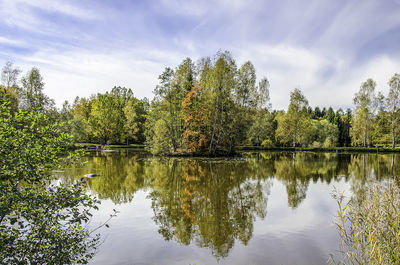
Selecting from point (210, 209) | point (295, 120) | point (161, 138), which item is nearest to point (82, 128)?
point (161, 138)

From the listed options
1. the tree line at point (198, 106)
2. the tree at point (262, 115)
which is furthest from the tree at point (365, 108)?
the tree at point (262, 115)

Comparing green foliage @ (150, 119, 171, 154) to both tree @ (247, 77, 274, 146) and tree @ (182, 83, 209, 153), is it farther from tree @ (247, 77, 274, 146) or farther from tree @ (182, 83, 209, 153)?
tree @ (247, 77, 274, 146)

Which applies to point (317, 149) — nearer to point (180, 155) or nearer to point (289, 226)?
point (180, 155)

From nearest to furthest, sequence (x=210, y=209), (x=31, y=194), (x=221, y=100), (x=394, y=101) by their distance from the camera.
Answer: (x=31, y=194) → (x=210, y=209) → (x=221, y=100) → (x=394, y=101)

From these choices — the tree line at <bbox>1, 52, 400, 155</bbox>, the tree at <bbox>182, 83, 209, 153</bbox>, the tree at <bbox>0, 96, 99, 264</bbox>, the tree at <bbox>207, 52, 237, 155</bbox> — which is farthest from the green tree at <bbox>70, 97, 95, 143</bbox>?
the tree at <bbox>0, 96, 99, 264</bbox>

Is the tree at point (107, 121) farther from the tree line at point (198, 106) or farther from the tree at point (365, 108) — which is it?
the tree at point (365, 108)

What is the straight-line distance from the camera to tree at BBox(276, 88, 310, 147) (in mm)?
54500

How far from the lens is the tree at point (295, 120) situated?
179 ft

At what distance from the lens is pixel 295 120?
5409 cm

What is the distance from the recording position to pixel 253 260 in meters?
6.09

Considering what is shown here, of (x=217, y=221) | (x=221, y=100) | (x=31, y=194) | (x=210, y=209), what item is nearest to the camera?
(x=31, y=194)

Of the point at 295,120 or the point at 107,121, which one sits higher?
the point at 295,120

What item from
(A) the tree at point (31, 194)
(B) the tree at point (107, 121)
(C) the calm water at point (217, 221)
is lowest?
(C) the calm water at point (217, 221)

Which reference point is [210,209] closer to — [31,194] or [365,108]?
[31,194]
